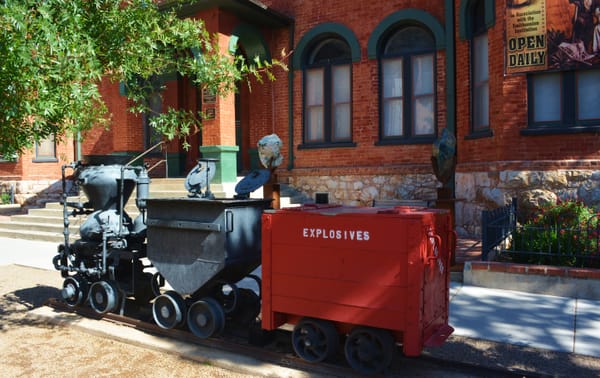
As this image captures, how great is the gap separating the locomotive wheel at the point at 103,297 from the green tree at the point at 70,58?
5.78 ft

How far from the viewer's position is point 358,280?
4.01 meters

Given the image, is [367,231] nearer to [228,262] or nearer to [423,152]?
[228,262]

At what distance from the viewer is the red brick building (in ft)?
30.3

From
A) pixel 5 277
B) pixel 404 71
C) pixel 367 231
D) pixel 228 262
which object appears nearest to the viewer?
pixel 367 231

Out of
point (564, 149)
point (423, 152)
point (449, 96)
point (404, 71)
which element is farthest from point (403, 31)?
point (564, 149)

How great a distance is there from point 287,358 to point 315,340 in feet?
1.05

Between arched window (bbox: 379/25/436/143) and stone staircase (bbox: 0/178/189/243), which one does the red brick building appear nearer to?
arched window (bbox: 379/25/436/143)

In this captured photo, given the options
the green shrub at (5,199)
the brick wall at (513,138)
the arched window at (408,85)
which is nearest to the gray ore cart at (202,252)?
the brick wall at (513,138)

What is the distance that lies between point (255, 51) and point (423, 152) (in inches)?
216

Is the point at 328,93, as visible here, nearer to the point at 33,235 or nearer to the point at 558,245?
the point at 558,245

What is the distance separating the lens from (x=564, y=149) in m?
9.24

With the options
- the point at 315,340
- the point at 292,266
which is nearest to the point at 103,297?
the point at 292,266

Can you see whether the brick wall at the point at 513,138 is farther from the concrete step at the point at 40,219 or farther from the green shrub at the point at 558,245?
the concrete step at the point at 40,219

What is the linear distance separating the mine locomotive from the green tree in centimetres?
110
